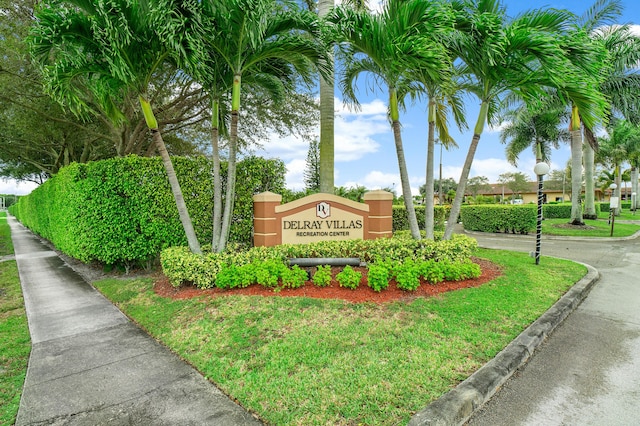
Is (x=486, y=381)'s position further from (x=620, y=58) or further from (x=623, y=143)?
(x=623, y=143)

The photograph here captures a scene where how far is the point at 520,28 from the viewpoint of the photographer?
244 inches

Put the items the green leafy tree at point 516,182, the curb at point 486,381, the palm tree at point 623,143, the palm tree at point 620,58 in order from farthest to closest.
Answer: the green leafy tree at point 516,182, the palm tree at point 623,143, the palm tree at point 620,58, the curb at point 486,381

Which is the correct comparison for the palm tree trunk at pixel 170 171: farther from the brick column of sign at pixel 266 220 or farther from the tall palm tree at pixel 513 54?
the tall palm tree at pixel 513 54

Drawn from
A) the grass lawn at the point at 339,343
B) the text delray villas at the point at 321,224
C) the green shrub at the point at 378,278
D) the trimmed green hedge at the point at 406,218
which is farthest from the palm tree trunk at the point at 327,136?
the trimmed green hedge at the point at 406,218

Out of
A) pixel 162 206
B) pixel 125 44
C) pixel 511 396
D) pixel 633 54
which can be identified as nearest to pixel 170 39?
pixel 125 44

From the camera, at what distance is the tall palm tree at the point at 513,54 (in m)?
5.81

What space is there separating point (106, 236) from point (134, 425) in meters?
5.96

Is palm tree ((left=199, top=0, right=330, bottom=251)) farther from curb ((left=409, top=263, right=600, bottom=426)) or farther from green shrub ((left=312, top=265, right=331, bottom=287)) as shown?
curb ((left=409, top=263, right=600, bottom=426))

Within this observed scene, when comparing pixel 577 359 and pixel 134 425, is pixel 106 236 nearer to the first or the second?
pixel 134 425

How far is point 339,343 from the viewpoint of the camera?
12.7ft

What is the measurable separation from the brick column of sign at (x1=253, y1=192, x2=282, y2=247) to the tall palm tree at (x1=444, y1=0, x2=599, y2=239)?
409cm

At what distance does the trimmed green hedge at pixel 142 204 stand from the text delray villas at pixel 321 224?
4.22 feet

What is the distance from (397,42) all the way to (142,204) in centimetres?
610

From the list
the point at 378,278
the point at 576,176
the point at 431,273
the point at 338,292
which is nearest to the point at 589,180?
the point at 576,176
